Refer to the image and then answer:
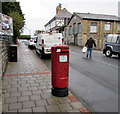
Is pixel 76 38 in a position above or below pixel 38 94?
above

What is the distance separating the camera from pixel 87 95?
446 cm

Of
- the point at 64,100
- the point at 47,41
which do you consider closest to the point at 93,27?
the point at 47,41

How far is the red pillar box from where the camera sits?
4281mm

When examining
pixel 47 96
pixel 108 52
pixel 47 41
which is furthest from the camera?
pixel 108 52

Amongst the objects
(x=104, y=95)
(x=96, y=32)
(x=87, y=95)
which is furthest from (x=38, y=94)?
(x=96, y=32)

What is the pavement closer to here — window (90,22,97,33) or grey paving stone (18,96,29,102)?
grey paving stone (18,96,29,102)

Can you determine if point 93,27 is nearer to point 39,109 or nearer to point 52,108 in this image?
point 52,108

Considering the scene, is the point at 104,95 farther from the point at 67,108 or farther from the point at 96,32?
the point at 96,32

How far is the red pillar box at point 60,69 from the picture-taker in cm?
428

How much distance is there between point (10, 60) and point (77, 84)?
6333 millimetres

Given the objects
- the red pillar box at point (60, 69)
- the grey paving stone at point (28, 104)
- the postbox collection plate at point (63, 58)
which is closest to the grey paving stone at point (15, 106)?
the grey paving stone at point (28, 104)

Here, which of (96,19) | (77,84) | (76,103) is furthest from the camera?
(96,19)

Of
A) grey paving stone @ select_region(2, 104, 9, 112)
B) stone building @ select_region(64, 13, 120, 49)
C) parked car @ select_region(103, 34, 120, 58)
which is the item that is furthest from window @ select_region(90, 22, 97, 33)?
grey paving stone @ select_region(2, 104, 9, 112)

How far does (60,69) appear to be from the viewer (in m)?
4.31
